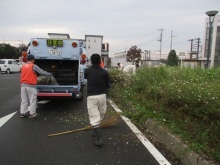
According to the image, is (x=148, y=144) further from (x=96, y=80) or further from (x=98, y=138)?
(x=96, y=80)

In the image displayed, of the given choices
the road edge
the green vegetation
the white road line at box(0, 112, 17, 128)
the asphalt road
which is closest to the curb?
the road edge

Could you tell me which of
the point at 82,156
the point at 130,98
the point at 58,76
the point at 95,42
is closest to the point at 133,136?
the point at 82,156

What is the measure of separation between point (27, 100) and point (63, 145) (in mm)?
3108

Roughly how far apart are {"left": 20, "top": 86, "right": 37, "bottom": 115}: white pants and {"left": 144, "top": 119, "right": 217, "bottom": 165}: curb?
3.26 meters

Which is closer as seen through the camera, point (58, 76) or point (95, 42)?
point (58, 76)

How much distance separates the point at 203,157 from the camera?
170 inches

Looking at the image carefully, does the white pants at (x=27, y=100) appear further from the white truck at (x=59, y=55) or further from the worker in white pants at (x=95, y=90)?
the worker in white pants at (x=95, y=90)

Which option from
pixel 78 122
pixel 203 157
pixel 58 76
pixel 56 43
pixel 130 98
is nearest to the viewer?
pixel 203 157

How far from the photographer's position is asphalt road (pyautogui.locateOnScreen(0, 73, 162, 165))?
188 inches

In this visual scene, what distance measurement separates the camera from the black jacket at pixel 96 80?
593 centimetres

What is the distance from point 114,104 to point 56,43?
305 centimetres

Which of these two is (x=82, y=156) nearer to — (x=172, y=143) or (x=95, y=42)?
(x=172, y=143)

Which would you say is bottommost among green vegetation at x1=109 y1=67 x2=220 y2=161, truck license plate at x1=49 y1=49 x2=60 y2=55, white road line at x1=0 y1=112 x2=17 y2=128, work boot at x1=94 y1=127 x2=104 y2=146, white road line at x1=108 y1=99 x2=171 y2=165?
white road line at x1=0 y1=112 x2=17 y2=128

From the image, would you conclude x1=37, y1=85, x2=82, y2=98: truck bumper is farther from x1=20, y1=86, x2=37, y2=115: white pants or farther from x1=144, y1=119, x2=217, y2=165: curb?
x1=144, y1=119, x2=217, y2=165: curb
